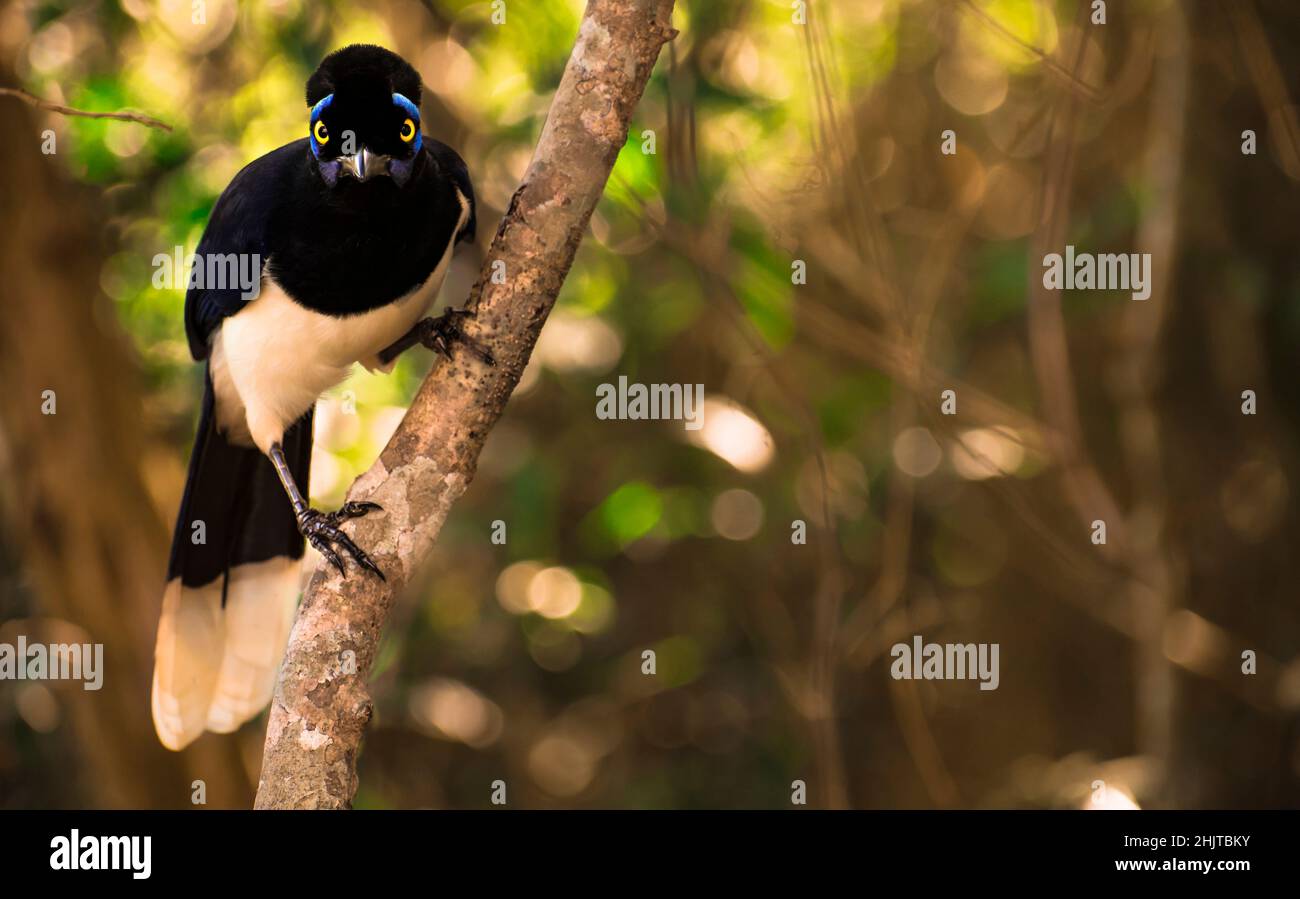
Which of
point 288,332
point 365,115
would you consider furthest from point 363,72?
point 288,332

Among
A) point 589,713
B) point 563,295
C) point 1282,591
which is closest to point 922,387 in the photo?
point 563,295

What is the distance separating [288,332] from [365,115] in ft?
1.83

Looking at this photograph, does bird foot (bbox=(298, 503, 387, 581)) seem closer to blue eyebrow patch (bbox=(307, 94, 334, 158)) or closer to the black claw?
the black claw

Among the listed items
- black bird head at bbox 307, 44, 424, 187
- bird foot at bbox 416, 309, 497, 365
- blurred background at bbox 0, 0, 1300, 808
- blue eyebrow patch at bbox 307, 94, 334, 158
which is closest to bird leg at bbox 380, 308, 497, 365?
bird foot at bbox 416, 309, 497, 365

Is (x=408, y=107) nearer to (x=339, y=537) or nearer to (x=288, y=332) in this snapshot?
(x=288, y=332)

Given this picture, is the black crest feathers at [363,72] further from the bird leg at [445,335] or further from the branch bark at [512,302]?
the bird leg at [445,335]

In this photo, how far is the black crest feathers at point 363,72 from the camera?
1.98 meters

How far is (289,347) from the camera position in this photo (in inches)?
95.5

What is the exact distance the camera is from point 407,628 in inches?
155

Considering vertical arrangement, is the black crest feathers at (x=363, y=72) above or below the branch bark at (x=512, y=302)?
above

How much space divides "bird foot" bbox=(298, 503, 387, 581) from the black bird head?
568 mm

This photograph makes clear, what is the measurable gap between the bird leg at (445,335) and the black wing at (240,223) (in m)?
0.33

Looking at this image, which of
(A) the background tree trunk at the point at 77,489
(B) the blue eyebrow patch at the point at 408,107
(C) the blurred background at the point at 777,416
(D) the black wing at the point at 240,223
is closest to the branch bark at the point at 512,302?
(B) the blue eyebrow patch at the point at 408,107

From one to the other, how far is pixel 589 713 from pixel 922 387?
1738 millimetres
